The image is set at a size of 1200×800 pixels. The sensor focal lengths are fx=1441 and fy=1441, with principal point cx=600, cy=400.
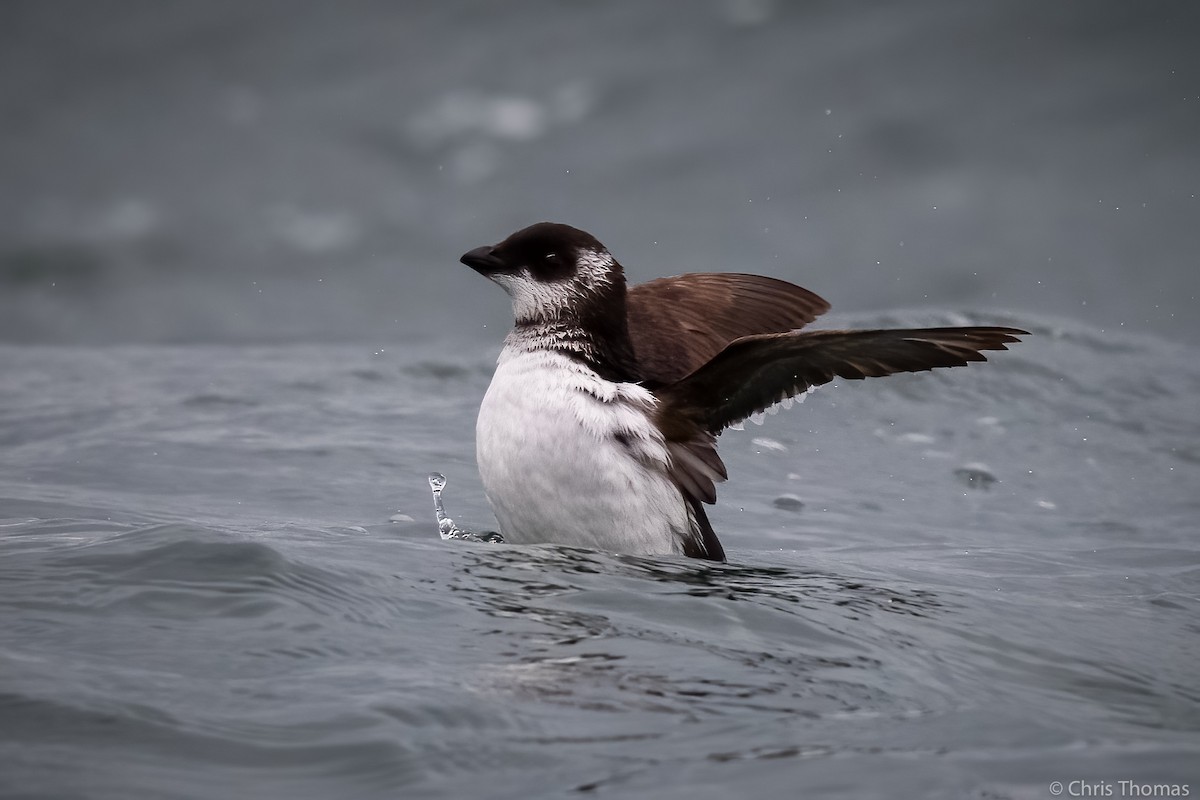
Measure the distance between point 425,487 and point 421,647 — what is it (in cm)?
325

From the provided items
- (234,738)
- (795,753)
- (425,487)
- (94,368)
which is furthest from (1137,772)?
(94,368)

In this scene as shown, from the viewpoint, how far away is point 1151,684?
381 centimetres

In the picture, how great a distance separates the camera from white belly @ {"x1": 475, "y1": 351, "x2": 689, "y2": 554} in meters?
4.88

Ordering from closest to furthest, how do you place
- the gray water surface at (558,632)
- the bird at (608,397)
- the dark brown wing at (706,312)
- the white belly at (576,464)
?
the gray water surface at (558,632) → the bird at (608,397) → the white belly at (576,464) → the dark brown wing at (706,312)

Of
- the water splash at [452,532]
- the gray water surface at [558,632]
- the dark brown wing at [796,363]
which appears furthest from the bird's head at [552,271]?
the gray water surface at [558,632]

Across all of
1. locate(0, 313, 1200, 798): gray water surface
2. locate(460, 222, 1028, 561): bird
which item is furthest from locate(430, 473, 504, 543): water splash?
locate(460, 222, 1028, 561): bird

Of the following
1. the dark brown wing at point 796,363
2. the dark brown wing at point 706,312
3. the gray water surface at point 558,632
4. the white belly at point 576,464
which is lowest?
the gray water surface at point 558,632

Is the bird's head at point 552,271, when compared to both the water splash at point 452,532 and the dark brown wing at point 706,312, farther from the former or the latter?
the water splash at point 452,532

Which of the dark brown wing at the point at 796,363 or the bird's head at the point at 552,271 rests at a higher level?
the bird's head at the point at 552,271

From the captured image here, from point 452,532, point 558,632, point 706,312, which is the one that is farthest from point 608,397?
point 558,632

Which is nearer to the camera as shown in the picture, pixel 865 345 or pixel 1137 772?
pixel 1137 772

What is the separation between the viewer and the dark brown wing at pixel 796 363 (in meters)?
4.42

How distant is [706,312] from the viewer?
6020 mm

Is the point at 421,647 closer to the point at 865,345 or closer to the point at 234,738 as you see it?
the point at 234,738
